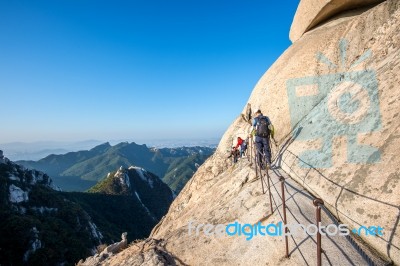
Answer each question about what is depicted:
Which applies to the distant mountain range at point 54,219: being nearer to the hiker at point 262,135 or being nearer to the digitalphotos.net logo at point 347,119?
the hiker at point 262,135

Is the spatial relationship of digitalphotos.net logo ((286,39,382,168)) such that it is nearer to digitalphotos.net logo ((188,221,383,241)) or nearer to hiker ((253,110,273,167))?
hiker ((253,110,273,167))

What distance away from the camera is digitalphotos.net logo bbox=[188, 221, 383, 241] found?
726 cm

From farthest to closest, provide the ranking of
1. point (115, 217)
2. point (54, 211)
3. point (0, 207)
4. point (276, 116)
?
point (115, 217) → point (54, 211) → point (0, 207) → point (276, 116)

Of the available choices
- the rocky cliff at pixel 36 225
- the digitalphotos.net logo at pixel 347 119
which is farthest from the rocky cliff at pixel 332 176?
the rocky cliff at pixel 36 225

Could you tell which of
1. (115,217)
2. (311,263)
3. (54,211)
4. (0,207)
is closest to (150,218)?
(115,217)

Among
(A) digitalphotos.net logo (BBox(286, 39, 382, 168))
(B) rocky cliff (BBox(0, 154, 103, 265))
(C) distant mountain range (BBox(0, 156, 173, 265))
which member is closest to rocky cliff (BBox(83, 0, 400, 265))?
(A) digitalphotos.net logo (BBox(286, 39, 382, 168))

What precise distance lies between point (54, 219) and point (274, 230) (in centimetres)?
8677

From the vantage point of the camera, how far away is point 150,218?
5276 inches

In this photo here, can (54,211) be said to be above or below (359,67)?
below

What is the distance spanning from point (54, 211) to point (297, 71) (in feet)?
293

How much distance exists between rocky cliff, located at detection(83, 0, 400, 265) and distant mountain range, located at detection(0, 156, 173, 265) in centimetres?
6456

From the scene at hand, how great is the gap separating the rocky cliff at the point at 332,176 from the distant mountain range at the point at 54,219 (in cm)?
6456

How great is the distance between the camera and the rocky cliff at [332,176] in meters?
7.05

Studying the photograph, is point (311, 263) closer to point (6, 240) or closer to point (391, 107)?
point (391, 107)
